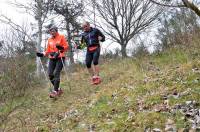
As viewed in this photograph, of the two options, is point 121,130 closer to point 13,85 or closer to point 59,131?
point 59,131

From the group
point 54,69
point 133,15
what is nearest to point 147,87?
point 54,69

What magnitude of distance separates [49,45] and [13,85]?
347cm

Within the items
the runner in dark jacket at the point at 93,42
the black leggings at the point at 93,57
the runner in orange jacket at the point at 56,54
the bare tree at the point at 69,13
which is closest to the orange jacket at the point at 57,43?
the runner in orange jacket at the point at 56,54

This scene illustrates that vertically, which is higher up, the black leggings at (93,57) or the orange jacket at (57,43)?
the orange jacket at (57,43)

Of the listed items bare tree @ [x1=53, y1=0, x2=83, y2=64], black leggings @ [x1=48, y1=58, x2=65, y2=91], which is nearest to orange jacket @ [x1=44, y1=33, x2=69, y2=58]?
black leggings @ [x1=48, y1=58, x2=65, y2=91]

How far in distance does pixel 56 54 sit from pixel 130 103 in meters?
4.05

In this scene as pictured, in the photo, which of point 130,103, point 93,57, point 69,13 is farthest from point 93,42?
point 69,13

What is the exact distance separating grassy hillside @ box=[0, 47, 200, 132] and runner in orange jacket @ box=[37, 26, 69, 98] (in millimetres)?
476

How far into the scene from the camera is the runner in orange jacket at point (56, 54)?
484 inches

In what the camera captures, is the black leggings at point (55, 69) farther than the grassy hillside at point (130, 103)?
Yes

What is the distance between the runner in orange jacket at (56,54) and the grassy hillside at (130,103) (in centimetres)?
48

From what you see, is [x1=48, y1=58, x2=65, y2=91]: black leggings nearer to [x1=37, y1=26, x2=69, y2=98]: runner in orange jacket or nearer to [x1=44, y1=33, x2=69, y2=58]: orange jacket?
[x1=37, y1=26, x2=69, y2=98]: runner in orange jacket

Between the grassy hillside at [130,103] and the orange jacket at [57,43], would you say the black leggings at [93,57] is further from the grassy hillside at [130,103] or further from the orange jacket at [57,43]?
the orange jacket at [57,43]

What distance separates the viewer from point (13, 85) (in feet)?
30.4
